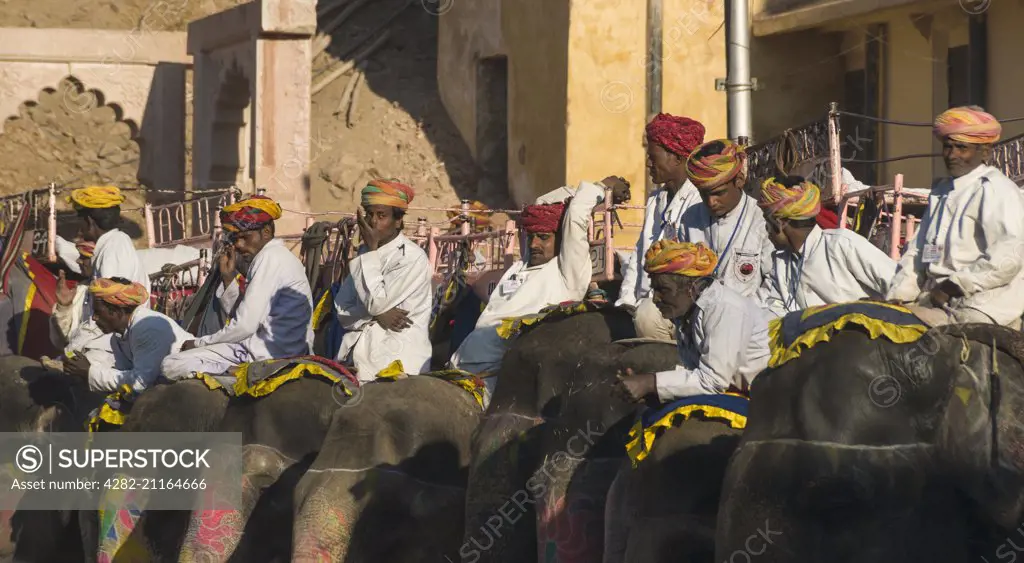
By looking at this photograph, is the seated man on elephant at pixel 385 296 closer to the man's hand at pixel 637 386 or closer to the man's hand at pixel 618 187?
the man's hand at pixel 618 187

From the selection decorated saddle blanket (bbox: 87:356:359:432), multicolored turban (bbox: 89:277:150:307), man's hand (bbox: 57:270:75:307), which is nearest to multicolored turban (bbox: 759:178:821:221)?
decorated saddle blanket (bbox: 87:356:359:432)

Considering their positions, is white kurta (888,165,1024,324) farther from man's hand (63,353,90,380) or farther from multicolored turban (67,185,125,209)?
multicolored turban (67,185,125,209)

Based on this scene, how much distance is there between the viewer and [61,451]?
12.9m

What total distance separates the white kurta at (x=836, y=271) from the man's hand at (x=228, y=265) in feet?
14.2

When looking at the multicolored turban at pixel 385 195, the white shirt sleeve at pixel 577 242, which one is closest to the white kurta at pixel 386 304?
the multicolored turban at pixel 385 195

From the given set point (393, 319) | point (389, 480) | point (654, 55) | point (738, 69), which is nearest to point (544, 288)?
point (393, 319)

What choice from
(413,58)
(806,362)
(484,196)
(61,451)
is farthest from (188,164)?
(806,362)

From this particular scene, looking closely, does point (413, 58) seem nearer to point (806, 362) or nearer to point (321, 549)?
point (321, 549)

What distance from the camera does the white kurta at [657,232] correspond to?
9.88 meters

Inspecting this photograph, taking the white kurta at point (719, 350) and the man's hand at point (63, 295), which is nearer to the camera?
the white kurta at point (719, 350)

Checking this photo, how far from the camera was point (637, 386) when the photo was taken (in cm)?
791

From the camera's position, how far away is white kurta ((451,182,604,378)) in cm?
1073

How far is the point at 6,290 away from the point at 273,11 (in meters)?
6.47

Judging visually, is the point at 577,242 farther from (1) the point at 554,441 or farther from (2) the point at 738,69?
(2) the point at 738,69
